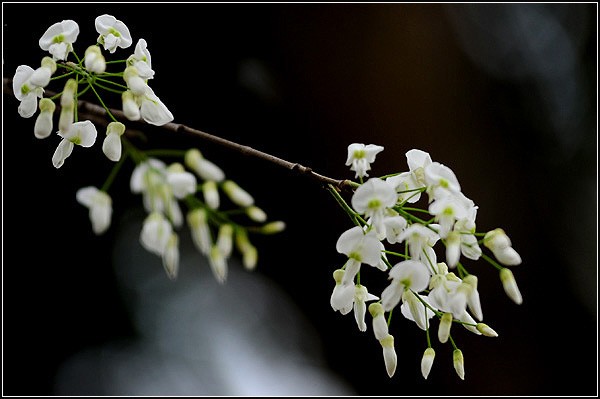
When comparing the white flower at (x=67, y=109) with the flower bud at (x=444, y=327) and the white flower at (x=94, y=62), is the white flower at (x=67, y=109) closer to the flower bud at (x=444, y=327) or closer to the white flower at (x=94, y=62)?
the white flower at (x=94, y=62)

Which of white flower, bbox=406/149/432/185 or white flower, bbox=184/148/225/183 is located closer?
white flower, bbox=184/148/225/183

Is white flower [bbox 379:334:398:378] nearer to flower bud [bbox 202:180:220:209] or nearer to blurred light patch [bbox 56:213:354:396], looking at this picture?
flower bud [bbox 202:180:220:209]

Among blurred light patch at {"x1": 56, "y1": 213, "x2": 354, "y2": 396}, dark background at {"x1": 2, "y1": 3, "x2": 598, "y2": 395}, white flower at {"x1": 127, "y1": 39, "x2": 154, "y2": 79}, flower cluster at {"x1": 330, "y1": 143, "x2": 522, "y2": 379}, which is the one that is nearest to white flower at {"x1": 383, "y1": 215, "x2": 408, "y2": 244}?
flower cluster at {"x1": 330, "y1": 143, "x2": 522, "y2": 379}

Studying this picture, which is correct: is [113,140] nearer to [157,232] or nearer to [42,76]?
[42,76]

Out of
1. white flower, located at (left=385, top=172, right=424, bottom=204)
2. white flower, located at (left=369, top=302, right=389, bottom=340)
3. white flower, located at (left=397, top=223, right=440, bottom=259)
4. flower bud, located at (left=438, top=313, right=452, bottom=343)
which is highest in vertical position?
white flower, located at (left=385, top=172, right=424, bottom=204)

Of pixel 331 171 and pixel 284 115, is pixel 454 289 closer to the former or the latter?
pixel 331 171

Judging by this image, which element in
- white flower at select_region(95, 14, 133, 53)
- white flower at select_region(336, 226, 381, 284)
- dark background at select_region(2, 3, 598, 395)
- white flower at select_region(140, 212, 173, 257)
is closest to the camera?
white flower at select_region(140, 212, 173, 257)

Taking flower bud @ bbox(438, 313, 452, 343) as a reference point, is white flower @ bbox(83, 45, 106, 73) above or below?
above
